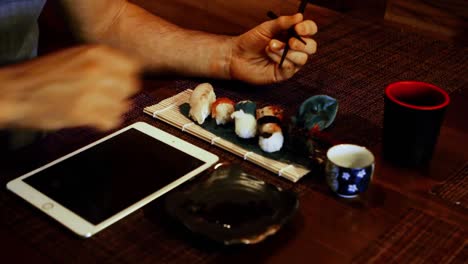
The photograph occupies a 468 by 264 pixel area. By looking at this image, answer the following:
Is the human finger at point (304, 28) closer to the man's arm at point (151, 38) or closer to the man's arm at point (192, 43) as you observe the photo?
the man's arm at point (192, 43)

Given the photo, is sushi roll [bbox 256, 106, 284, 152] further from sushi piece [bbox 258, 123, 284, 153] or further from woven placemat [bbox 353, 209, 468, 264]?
woven placemat [bbox 353, 209, 468, 264]

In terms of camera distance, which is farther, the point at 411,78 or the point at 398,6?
the point at 398,6

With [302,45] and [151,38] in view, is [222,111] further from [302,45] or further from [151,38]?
[151,38]

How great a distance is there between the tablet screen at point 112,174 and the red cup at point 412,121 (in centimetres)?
37

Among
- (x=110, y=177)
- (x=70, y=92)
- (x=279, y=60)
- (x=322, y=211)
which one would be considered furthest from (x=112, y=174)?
(x=279, y=60)

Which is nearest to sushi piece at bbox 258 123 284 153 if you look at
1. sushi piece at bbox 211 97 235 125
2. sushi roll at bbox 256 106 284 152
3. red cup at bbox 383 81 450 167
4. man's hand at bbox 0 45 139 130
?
sushi roll at bbox 256 106 284 152

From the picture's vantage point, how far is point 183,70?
152 centimetres

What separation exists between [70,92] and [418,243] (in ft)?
1.95

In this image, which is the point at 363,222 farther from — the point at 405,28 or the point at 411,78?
the point at 405,28

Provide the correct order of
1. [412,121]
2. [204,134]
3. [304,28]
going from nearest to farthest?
[412,121], [204,134], [304,28]

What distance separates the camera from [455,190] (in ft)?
3.62

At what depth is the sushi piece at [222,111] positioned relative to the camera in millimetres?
1244

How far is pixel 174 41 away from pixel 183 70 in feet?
0.32

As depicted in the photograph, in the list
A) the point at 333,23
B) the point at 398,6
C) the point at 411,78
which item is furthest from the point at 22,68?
the point at 398,6
